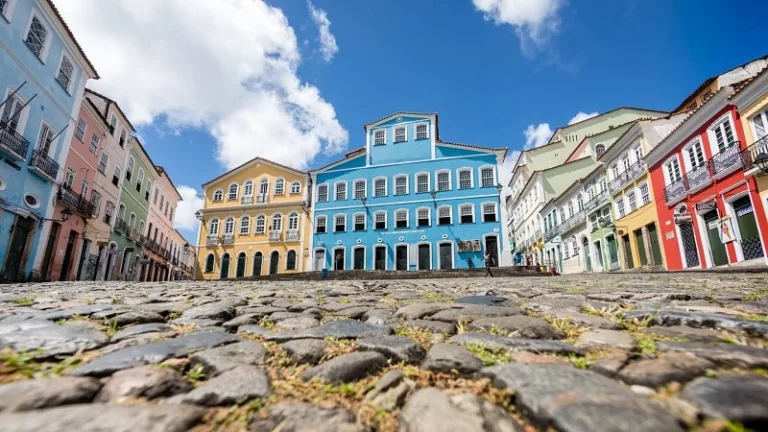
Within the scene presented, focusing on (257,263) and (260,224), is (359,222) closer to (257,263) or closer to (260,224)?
(260,224)

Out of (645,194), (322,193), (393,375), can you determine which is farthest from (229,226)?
(393,375)

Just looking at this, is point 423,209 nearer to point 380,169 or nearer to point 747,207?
point 380,169

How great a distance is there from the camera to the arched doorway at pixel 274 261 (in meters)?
29.8

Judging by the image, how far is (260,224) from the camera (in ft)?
102

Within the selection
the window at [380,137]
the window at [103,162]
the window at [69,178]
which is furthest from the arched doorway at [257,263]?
the window at [69,178]

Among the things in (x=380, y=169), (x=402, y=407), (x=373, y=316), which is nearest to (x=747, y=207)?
(x=373, y=316)

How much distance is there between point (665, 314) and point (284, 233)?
29.2 m

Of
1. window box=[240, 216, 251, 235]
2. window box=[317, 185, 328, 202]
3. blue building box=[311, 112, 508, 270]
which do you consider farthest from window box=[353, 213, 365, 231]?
window box=[240, 216, 251, 235]

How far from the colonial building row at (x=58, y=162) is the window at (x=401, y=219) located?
18.6 meters

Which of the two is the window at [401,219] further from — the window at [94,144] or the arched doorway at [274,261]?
the window at [94,144]

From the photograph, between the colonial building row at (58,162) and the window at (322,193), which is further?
the window at (322,193)

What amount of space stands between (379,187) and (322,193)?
4754 mm

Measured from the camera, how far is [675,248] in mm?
18391

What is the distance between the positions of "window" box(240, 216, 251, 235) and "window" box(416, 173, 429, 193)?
14.2 meters
